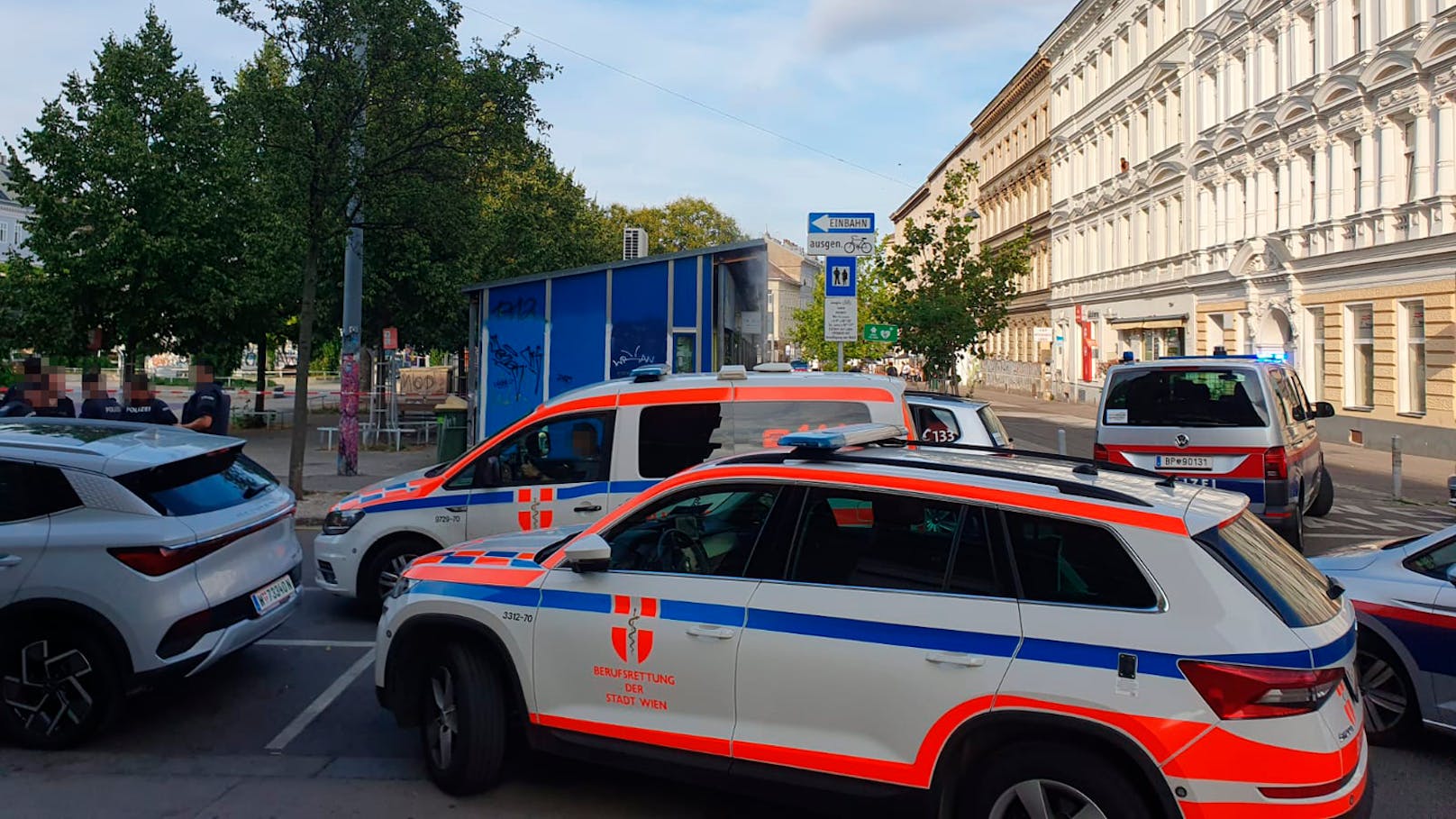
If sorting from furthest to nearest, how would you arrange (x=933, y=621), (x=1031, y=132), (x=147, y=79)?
(x=1031, y=132), (x=147, y=79), (x=933, y=621)

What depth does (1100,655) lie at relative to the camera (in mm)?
3453

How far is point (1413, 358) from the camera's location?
24.7 metres

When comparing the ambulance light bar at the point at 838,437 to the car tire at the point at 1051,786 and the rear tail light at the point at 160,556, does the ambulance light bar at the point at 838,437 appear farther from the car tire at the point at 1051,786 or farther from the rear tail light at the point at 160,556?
the rear tail light at the point at 160,556

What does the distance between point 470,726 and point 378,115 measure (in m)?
11.4

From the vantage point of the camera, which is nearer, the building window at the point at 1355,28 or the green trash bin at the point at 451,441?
the green trash bin at the point at 451,441

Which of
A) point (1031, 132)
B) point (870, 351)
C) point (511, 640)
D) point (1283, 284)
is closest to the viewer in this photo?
point (511, 640)

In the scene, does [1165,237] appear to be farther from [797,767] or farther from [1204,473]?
[797,767]

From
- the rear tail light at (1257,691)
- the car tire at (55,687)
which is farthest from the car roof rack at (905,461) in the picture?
the car tire at (55,687)

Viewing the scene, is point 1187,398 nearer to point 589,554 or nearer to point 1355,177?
point 589,554

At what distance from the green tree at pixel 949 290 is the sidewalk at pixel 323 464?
11452 mm

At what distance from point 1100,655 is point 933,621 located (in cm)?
58

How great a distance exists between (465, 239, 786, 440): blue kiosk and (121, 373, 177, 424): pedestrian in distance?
5.31 metres

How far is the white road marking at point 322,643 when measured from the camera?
24.2ft

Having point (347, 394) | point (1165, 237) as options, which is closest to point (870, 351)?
point (1165, 237)
